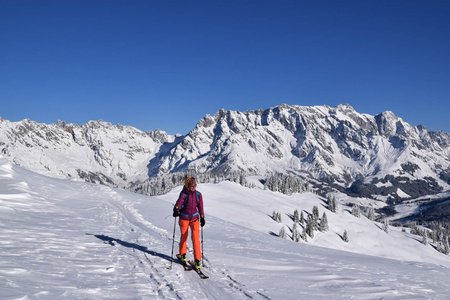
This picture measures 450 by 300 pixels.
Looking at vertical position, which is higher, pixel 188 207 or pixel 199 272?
pixel 188 207

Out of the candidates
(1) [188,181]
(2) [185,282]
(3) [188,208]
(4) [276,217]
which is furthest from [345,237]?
(2) [185,282]

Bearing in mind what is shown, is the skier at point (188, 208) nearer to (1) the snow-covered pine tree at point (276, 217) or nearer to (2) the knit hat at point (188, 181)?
(2) the knit hat at point (188, 181)

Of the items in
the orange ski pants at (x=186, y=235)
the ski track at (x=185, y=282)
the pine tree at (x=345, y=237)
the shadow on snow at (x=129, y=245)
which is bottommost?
the pine tree at (x=345, y=237)

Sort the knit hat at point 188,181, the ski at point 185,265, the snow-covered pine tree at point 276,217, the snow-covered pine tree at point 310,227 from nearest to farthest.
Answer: the ski at point 185,265, the knit hat at point 188,181, the snow-covered pine tree at point 310,227, the snow-covered pine tree at point 276,217

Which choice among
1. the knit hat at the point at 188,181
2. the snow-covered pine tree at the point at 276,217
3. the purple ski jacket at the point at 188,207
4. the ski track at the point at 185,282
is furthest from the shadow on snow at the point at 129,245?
the snow-covered pine tree at the point at 276,217

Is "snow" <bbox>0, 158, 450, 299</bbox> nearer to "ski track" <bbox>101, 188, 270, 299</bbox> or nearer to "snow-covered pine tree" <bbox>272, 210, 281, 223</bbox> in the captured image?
"ski track" <bbox>101, 188, 270, 299</bbox>

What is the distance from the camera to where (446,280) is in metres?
16.5

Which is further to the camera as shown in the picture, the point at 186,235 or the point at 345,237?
the point at 345,237

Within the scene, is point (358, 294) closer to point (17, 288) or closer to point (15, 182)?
point (17, 288)

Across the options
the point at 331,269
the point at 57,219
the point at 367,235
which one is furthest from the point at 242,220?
the point at 331,269

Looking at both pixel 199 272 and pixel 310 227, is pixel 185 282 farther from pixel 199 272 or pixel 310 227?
pixel 310 227

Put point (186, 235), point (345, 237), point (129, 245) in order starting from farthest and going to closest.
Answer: point (345, 237), point (129, 245), point (186, 235)

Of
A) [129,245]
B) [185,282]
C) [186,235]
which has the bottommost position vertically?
[185,282]

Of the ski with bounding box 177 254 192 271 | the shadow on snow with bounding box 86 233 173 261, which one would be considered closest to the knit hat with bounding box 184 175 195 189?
the ski with bounding box 177 254 192 271
